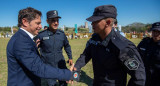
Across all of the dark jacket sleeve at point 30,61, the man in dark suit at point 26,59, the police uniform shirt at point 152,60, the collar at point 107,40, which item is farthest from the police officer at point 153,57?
the dark jacket sleeve at point 30,61

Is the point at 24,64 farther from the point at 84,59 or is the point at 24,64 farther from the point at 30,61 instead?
the point at 84,59

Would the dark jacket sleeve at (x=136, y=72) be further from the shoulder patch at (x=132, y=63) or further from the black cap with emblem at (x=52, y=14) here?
the black cap with emblem at (x=52, y=14)

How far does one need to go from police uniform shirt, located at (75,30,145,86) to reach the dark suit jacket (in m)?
0.60

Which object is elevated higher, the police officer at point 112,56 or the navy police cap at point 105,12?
the navy police cap at point 105,12

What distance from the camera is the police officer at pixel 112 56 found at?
1672 mm

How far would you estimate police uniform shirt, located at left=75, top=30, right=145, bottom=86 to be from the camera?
5.46ft

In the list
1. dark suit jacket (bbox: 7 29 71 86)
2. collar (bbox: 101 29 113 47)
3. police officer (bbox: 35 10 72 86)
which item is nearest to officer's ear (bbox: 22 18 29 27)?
dark suit jacket (bbox: 7 29 71 86)

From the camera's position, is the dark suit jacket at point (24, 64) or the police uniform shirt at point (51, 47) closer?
the dark suit jacket at point (24, 64)

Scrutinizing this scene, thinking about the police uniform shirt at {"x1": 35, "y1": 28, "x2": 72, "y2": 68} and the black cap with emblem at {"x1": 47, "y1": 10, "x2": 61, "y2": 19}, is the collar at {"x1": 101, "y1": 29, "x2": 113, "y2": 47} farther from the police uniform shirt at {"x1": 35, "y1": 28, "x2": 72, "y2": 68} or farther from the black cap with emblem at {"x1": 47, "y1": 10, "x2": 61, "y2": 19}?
the black cap with emblem at {"x1": 47, "y1": 10, "x2": 61, "y2": 19}

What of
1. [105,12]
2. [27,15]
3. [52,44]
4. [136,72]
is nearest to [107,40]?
[105,12]

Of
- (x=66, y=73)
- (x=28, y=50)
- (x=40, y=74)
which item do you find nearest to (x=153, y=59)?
(x=66, y=73)

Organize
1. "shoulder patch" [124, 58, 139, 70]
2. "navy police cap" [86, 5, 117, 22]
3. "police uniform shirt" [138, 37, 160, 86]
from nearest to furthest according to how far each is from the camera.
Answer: "shoulder patch" [124, 58, 139, 70] → "navy police cap" [86, 5, 117, 22] → "police uniform shirt" [138, 37, 160, 86]

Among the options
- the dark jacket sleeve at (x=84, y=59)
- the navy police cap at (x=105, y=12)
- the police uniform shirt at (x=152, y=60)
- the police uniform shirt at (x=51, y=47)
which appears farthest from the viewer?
the police uniform shirt at (x=51, y=47)

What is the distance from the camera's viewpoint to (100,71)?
2.09m
